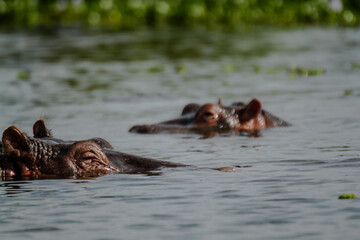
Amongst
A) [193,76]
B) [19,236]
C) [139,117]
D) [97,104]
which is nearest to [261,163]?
[19,236]

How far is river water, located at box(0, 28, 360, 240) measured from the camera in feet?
20.9

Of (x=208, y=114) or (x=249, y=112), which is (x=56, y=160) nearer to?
(x=208, y=114)

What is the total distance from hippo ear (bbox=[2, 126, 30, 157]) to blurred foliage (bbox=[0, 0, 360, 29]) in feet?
87.5

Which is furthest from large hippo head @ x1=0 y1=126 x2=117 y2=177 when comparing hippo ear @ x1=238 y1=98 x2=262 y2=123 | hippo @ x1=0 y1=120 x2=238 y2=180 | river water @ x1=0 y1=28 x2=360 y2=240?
hippo ear @ x1=238 y1=98 x2=262 y2=123

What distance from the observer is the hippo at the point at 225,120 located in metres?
11.8

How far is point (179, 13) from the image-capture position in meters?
35.2

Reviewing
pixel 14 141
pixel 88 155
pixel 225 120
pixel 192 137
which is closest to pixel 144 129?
pixel 192 137

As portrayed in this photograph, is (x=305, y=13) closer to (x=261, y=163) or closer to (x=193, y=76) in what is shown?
(x=193, y=76)

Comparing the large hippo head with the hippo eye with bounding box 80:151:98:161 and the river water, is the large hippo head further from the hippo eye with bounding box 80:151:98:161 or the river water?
the river water

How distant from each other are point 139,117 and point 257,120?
2339mm

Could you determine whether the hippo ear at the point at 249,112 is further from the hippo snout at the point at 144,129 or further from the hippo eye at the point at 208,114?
the hippo snout at the point at 144,129

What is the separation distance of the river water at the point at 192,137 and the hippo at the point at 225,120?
1.00 feet

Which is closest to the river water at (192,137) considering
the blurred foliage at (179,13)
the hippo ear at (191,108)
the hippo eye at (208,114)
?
the hippo eye at (208,114)

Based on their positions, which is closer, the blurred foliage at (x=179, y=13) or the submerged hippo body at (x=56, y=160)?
the submerged hippo body at (x=56, y=160)
